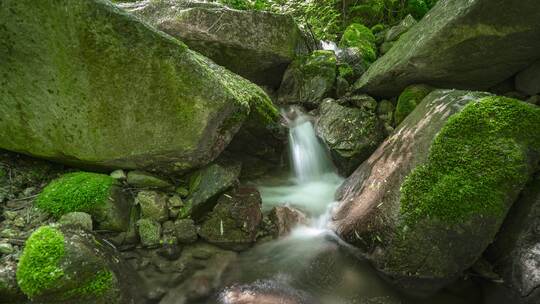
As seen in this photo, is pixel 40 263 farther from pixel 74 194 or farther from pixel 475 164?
pixel 475 164

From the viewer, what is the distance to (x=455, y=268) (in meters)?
3.14

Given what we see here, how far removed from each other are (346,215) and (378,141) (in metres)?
1.71

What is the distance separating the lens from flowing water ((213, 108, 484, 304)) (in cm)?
331

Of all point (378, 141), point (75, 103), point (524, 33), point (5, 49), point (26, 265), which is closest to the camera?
point (26, 265)

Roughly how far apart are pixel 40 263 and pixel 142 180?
4.45 feet

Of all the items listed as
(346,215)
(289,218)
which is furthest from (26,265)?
(346,215)

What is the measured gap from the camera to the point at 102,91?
3346 millimetres

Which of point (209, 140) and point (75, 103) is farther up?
point (75, 103)

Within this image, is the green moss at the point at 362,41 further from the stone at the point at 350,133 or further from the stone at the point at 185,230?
the stone at the point at 185,230

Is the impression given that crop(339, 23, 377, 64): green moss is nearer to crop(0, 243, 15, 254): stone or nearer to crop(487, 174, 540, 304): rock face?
crop(487, 174, 540, 304): rock face

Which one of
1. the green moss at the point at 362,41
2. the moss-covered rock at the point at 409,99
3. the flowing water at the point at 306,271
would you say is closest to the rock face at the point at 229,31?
the green moss at the point at 362,41

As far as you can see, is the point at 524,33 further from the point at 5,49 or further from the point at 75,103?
the point at 5,49

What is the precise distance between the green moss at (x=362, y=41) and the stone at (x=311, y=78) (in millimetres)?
790

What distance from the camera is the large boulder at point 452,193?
3.12 m
